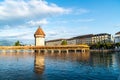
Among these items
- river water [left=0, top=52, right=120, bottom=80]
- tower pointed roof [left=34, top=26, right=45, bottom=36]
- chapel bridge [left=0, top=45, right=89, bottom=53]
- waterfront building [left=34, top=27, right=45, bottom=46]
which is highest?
tower pointed roof [left=34, top=26, right=45, bottom=36]

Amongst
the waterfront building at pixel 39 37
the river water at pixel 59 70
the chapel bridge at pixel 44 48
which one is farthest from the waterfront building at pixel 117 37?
the river water at pixel 59 70

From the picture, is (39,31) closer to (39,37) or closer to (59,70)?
(39,37)

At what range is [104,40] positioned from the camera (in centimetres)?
17525

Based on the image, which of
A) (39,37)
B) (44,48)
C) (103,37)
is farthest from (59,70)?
(103,37)

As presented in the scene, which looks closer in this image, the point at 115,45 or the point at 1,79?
the point at 1,79

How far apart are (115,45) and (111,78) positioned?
114 metres

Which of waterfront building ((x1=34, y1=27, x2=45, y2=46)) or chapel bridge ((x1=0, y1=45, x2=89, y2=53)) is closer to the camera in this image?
chapel bridge ((x1=0, y1=45, x2=89, y2=53))

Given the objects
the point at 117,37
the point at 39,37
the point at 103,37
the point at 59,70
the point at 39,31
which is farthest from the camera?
the point at 103,37

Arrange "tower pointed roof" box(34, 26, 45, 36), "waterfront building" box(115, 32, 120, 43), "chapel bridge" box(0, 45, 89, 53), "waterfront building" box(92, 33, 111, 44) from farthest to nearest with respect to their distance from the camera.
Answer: "waterfront building" box(92, 33, 111, 44) → "waterfront building" box(115, 32, 120, 43) → "tower pointed roof" box(34, 26, 45, 36) → "chapel bridge" box(0, 45, 89, 53)

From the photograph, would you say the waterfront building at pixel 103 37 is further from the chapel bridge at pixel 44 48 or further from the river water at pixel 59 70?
the river water at pixel 59 70

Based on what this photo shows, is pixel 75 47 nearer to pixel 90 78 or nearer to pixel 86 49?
pixel 86 49

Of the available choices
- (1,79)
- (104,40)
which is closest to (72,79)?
(1,79)

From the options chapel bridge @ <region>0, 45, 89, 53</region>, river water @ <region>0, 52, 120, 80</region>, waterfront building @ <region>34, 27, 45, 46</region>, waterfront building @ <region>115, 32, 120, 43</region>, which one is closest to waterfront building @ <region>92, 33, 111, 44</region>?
waterfront building @ <region>115, 32, 120, 43</region>

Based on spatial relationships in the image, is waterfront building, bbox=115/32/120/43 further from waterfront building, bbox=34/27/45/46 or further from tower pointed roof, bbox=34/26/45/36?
waterfront building, bbox=34/27/45/46
